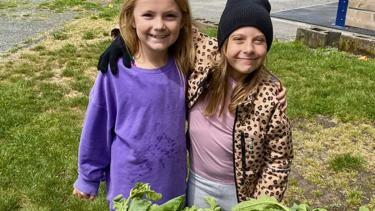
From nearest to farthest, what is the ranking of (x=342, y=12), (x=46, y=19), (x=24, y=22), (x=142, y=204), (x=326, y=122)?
(x=142, y=204)
(x=326, y=122)
(x=342, y=12)
(x=24, y=22)
(x=46, y=19)

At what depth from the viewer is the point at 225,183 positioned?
85.0 inches

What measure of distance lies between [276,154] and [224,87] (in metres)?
0.33

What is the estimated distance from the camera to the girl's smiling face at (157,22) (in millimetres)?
1945

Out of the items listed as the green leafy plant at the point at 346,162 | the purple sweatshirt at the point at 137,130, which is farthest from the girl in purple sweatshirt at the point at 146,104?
the green leafy plant at the point at 346,162

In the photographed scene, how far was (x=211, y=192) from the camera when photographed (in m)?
2.20

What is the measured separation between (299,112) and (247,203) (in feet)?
13.3

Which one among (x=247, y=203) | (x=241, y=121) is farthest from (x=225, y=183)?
(x=247, y=203)

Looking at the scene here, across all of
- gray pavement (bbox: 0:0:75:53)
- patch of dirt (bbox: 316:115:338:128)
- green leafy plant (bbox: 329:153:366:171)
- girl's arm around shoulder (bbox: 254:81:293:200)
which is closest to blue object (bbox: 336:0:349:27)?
patch of dirt (bbox: 316:115:338:128)

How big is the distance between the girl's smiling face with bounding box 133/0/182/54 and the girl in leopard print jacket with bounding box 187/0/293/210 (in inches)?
6.3

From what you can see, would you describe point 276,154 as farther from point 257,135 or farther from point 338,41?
point 338,41

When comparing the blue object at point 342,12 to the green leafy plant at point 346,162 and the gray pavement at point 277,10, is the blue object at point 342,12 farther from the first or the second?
the green leafy plant at point 346,162

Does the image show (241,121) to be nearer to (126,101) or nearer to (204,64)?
(204,64)

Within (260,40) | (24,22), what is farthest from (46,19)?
(260,40)

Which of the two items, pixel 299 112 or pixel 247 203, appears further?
pixel 299 112
